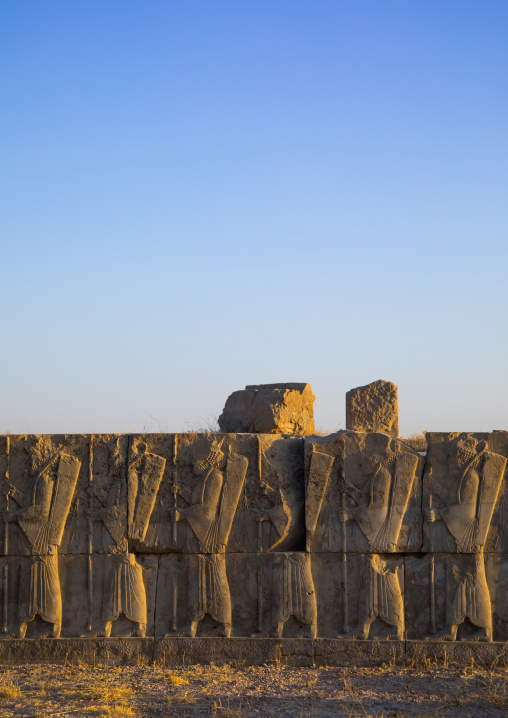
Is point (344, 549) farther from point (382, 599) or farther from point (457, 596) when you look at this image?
point (457, 596)

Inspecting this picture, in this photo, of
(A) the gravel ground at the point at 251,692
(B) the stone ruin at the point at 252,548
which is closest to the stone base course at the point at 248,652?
A: (B) the stone ruin at the point at 252,548

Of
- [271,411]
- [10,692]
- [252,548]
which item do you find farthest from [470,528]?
[10,692]

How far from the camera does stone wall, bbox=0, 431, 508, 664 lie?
23.4ft

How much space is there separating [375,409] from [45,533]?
4.60m

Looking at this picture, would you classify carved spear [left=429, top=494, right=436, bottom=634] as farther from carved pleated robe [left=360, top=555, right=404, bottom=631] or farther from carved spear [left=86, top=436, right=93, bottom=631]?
carved spear [left=86, top=436, right=93, bottom=631]

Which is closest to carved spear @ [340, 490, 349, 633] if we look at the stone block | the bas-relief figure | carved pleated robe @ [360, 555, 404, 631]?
the bas-relief figure

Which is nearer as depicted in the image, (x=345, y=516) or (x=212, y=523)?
(x=345, y=516)

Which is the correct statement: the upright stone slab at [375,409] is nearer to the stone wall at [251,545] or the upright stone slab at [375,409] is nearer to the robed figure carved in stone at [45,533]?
the stone wall at [251,545]

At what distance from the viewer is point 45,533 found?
7453 millimetres

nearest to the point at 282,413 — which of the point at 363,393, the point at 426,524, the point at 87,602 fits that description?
the point at 363,393

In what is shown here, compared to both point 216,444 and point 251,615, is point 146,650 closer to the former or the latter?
point 251,615

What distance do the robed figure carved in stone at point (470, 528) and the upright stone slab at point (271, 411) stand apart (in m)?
2.90

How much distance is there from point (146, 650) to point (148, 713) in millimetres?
1474

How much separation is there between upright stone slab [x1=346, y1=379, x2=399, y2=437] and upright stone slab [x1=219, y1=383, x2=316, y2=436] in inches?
25.3
